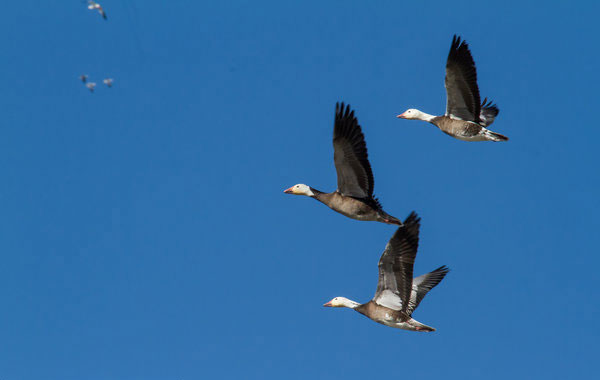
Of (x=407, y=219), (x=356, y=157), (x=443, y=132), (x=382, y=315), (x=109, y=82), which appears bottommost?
(x=382, y=315)

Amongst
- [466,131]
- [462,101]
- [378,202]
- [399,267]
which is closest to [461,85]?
[462,101]

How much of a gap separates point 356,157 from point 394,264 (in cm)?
229

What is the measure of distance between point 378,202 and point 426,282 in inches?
110

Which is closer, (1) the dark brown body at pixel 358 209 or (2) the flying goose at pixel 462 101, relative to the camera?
(1) the dark brown body at pixel 358 209

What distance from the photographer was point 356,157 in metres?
16.7

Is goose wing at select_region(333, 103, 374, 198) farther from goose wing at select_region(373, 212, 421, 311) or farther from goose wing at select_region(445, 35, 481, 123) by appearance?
goose wing at select_region(445, 35, 481, 123)

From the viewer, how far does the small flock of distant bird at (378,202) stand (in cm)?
1672

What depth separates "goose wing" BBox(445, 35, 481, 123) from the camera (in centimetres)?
1825

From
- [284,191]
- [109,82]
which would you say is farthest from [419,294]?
[109,82]

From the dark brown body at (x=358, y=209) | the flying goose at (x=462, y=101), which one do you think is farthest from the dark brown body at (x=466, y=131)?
the dark brown body at (x=358, y=209)

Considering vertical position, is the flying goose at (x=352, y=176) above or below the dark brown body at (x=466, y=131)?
below

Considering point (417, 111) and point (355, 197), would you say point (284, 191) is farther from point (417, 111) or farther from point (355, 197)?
point (417, 111)

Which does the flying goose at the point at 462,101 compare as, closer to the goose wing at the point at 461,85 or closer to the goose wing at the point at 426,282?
the goose wing at the point at 461,85

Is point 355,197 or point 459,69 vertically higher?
point 459,69
